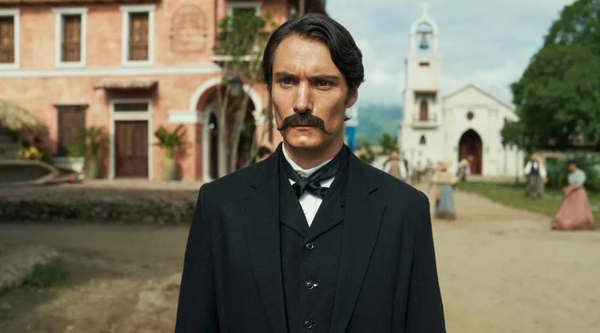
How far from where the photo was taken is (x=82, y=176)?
20.6m

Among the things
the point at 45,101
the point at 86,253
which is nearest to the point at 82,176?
the point at 45,101

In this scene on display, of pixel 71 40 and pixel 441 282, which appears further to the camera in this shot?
pixel 71 40

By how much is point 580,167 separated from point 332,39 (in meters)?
27.6

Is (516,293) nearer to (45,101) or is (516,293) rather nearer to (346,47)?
(346,47)

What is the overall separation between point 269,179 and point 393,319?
A: 0.53 m

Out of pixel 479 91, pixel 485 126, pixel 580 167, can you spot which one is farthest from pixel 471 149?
pixel 580 167

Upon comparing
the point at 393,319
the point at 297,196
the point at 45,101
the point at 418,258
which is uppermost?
the point at 45,101

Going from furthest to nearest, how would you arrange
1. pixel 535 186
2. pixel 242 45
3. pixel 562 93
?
pixel 562 93
pixel 535 186
pixel 242 45

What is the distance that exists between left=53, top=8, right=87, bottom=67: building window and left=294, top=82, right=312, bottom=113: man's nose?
72.0ft

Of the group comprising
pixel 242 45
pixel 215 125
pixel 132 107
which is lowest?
pixel 215 125

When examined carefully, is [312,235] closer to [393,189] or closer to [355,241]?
[355,241]

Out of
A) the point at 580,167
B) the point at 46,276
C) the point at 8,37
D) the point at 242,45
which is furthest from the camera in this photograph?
the point at 580,167

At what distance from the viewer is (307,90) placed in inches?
67.5

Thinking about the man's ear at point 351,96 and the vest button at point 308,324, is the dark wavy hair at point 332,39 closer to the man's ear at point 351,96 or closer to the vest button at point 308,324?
the man's ear at point 351,96
